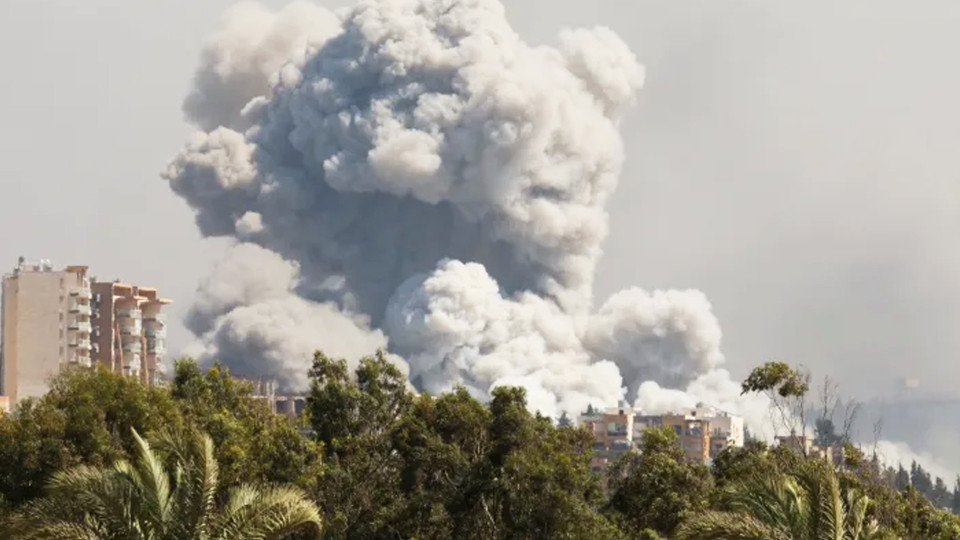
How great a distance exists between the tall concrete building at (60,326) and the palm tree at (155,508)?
71.8 meters

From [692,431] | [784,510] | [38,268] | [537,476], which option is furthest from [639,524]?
[692,431]

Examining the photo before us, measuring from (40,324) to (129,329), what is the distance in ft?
49.9

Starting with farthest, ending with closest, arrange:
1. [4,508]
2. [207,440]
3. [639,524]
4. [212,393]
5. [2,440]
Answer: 1. [212,393]
2. [639,524]
3. [2,440]
4. [4,508]
5. [207,440]

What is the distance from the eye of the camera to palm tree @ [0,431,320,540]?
Result: 62.1 ft

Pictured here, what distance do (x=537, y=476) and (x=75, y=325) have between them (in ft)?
239

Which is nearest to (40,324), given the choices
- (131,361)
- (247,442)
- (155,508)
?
(131,361)

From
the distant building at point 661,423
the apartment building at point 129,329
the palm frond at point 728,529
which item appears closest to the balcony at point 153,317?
the apartment building at point 129,329

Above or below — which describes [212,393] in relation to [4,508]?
above

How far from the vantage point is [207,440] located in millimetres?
19359

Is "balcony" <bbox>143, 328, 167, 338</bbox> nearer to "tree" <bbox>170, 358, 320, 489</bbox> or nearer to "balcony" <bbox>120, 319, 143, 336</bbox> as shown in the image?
"balcony" <bbox>120, 319, 143, 336</bbox>

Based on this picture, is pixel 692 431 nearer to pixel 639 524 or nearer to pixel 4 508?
pixel 639 524

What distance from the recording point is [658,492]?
37125 mm

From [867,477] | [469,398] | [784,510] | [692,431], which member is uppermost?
[692,431]

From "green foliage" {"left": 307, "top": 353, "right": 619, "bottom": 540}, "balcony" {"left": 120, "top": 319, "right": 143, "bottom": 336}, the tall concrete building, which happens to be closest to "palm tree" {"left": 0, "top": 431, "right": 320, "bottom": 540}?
"green foliage" {"left": 307, "top": 353, "right": 619, "bottom": 540}
